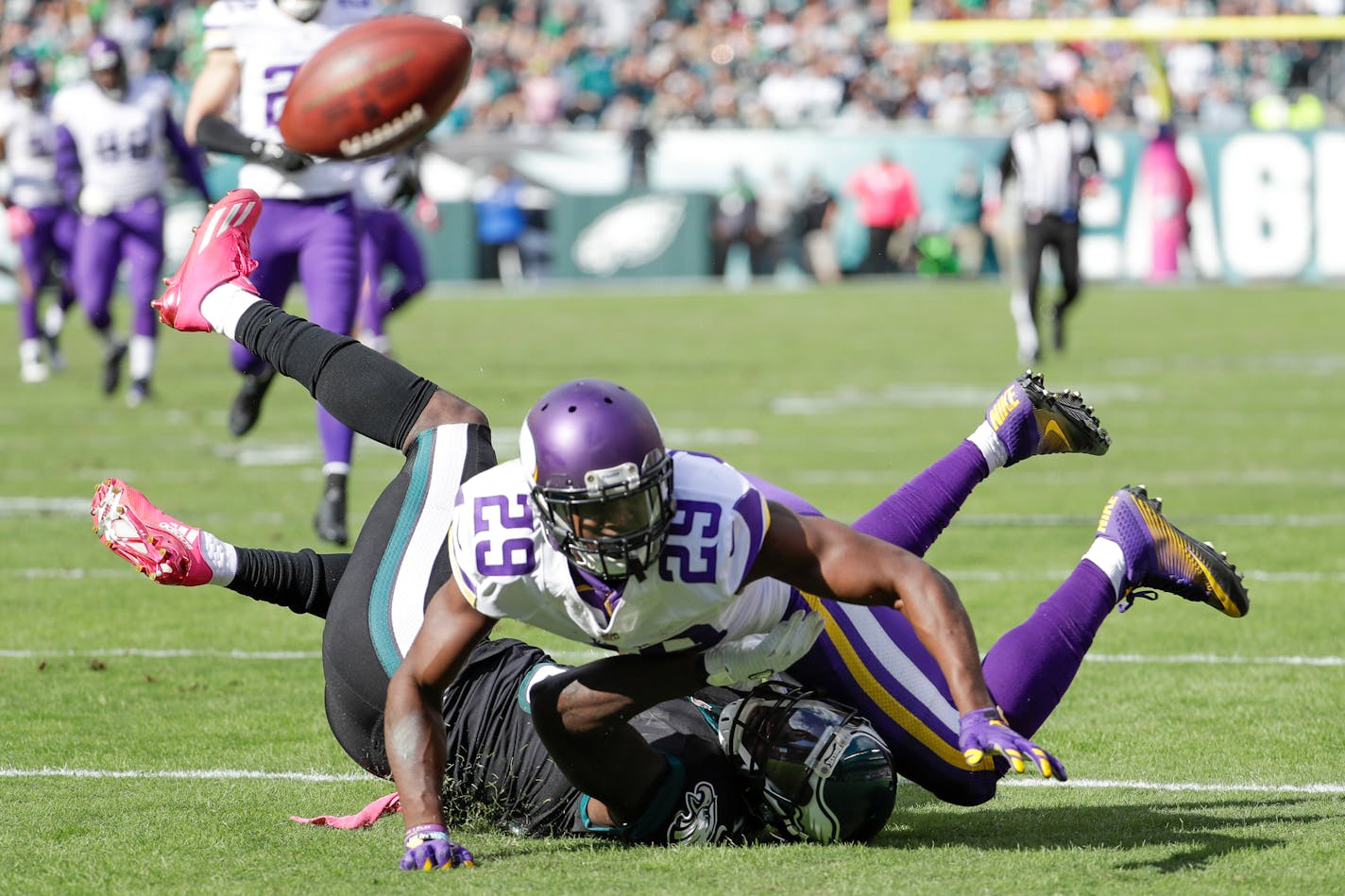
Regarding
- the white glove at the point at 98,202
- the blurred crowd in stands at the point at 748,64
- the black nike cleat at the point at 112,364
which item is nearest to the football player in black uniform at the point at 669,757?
the white glove at the point at 98,202

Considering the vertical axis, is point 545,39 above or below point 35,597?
above

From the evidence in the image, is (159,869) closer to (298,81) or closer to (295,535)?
(298,81)

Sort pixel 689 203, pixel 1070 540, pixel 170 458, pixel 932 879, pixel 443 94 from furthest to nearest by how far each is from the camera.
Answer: pixel 689 203 < pixel 170 458 < pixel 1070 540 < pixel 443 94 < pixel 932 879

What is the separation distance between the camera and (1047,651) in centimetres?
393

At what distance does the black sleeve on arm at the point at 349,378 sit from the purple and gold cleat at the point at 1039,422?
4.45 feet

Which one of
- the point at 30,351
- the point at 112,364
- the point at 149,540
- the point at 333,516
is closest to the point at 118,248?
the point at 112,364

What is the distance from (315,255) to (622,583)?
4223 millimetres

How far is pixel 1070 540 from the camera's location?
7.38 m

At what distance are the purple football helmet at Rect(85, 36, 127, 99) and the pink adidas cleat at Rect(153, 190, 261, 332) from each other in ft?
26.2

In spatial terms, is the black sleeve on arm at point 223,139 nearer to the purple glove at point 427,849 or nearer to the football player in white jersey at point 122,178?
the purple glove at point 427,849

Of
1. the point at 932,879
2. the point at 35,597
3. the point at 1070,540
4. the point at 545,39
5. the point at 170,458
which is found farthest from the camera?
the point at 545,39

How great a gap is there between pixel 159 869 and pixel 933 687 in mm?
1544

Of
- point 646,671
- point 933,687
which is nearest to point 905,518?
point 933,687

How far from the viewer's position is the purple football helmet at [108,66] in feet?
40.7
